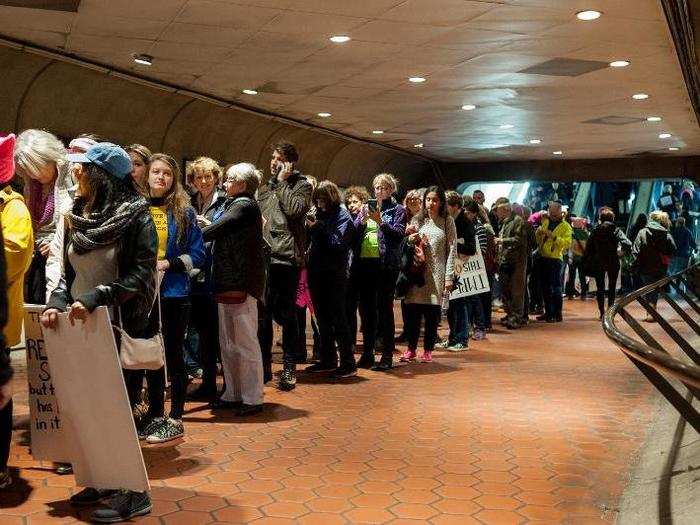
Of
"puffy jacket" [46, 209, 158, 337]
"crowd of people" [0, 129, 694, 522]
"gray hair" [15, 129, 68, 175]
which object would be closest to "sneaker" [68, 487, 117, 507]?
"crowd of people" [0, 129, 694, 522]

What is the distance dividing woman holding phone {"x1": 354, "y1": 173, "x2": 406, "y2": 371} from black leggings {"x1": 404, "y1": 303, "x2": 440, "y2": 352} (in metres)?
0.29

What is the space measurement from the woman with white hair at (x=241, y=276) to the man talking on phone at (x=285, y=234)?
72cm

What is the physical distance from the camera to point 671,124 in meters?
14.3

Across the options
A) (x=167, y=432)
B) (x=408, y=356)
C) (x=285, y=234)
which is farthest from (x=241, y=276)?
(x=408, y=356)

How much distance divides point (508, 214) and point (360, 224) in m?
5.31

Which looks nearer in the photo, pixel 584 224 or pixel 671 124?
pixel 671 124

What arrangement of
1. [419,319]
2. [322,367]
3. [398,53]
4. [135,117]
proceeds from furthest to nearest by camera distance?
1. [135,117]
2. [398,53]
3. [419,319]
4. [322,367]

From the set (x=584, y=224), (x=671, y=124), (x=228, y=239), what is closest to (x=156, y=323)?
(x=228, y=239)

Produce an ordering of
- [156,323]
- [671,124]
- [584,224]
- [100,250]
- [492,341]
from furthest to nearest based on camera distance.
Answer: [584,224]
[671,124]
[492,341]
[156,323]
[100,250]

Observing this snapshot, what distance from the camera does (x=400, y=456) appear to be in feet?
16.7

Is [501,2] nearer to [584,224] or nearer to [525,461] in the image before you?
[525,461]

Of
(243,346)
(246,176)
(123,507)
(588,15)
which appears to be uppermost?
(588,15)

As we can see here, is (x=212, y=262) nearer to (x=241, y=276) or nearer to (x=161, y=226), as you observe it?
(x=241, y=276)

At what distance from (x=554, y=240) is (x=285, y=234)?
759 cm
